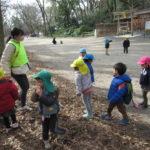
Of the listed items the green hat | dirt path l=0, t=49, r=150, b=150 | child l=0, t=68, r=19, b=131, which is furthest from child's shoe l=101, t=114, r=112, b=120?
child l=0, t=68, r=19, b=131

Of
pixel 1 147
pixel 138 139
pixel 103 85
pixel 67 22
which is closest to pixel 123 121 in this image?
pixel 138 139

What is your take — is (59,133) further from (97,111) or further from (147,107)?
(147,107)

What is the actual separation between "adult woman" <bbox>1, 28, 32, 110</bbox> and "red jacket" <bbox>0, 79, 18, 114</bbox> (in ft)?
1.69

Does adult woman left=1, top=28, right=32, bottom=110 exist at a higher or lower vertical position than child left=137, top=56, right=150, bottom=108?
higher

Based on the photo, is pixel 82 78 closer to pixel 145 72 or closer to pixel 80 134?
pixel 80 134

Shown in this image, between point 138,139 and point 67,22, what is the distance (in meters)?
49.0

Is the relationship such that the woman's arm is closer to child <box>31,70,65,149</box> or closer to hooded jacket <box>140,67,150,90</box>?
→ child <box>31,70,65,149</box>

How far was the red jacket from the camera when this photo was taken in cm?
341

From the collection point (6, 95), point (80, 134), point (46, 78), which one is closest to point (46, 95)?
point (46, 78)

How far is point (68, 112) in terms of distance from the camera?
463cm

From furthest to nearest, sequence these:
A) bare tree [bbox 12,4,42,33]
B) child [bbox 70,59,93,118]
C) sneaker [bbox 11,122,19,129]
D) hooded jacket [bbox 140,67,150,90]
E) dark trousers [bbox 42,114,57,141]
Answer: bare tree [bbox 12,4,42,33], hooded jacket [bbox 140,67,150,90], child [bbox 70,59,93,118], sneaker [bbox 11,122,19,129], dark trousers [bbox 42,114,57,141]

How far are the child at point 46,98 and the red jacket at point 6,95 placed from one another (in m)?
0.66

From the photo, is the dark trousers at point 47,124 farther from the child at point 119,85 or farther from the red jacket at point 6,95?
the child at point 119,85

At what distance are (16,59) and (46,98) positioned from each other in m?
1.46
